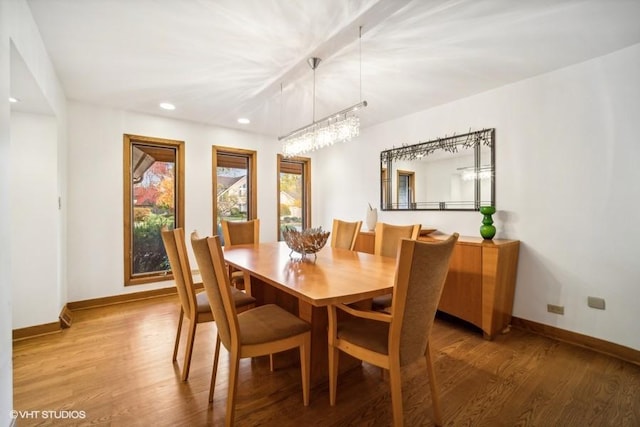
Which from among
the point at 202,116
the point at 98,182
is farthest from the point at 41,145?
the point at 202,116

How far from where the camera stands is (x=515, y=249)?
2.73 metres

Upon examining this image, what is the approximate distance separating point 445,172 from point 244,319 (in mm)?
2768

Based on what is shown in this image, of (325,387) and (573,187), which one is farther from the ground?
(573,187)

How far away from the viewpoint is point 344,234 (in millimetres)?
3072

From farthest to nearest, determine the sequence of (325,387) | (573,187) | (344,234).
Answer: (344,234)
(573,187)
(325,387)

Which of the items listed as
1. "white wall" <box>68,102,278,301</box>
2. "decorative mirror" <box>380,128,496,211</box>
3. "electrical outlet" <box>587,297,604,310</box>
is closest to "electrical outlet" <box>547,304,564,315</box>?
"electrical outlet" <box>587,297,604,310</box>

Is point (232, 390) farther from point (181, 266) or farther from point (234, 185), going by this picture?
point (234, 185)

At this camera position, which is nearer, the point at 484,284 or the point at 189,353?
the point at 189,353

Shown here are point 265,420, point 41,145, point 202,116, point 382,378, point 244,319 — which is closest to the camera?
point 265,420

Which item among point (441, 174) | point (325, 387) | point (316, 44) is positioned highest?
point (316, 44)

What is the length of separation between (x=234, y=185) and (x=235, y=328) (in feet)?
11.3

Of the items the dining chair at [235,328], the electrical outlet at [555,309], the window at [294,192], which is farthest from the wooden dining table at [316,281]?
the window at [294,192]

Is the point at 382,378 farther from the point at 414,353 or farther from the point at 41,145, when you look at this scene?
the point at 41,145

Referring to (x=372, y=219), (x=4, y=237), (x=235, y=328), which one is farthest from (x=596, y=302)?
(x=4, y=237)
